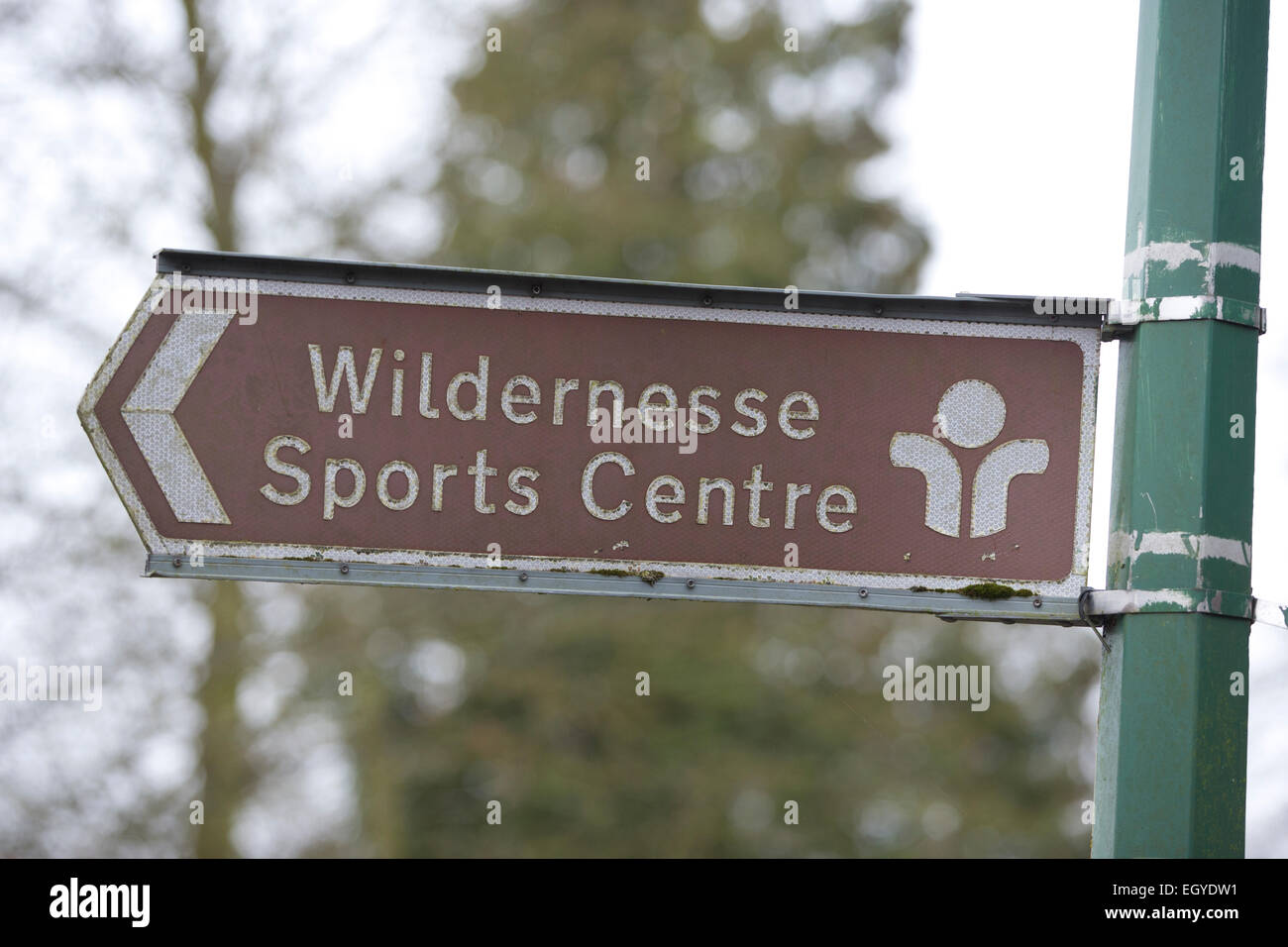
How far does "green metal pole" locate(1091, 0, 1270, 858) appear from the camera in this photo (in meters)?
2.03

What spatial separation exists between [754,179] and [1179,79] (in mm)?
9754

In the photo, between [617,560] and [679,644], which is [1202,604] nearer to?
[617,560]

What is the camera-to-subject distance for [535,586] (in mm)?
2266

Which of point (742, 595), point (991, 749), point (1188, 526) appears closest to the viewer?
point (1188, 526)

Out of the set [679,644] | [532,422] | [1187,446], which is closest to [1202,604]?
[1187,446]

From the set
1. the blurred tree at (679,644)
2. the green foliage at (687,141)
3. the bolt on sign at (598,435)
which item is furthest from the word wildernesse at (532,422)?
the green foliage at (687,141)

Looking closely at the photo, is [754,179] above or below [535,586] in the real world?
above

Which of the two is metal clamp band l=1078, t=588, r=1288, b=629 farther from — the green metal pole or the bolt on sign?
the bolt on sign

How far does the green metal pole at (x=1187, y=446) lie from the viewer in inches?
79.8

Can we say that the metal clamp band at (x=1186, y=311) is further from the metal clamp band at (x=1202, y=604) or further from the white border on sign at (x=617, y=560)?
the metal clamp band at (x=1202, y=604)

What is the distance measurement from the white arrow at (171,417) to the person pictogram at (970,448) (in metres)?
1.13

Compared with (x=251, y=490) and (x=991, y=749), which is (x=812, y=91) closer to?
(x=991, y=749)

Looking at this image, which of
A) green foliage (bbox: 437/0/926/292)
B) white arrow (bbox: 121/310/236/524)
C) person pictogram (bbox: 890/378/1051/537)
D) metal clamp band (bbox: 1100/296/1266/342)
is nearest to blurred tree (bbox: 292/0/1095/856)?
green foliage (bbox: 437/0/926/292)
